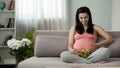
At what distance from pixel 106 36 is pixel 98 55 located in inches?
16.9

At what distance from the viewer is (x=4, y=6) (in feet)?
15.1

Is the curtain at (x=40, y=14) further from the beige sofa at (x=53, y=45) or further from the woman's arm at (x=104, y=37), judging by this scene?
the woman's arm at (x=104, y=37)

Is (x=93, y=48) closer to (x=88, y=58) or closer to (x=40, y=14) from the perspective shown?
(x=88, y=58)

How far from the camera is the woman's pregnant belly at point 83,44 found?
9.75ft

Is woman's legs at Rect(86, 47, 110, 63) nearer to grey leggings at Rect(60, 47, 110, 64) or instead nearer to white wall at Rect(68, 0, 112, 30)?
grey leggings at Rect(60, 47, 110, 64)

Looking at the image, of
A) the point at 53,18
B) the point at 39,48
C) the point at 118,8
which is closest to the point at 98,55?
the point at 39,48

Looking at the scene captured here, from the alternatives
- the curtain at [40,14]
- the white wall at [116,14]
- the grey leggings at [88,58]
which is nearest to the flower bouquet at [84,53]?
the grey leggings at [88,58]

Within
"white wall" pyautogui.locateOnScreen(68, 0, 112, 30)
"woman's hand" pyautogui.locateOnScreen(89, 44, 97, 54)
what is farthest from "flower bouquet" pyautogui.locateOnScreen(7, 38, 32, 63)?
"white wall" pyautogui.locateOnScreen(68, 0, 112, 30)

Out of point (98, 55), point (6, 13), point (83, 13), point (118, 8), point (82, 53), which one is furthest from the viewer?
point (6, 13)

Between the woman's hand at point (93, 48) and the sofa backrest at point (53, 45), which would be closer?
the woman's hand at point (93, 48)

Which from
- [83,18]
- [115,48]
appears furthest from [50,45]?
[115,48]

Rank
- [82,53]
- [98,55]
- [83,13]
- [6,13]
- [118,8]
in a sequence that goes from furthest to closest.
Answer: [6,13] → [118,8] → [83,13] → [82,53] → [98,55]

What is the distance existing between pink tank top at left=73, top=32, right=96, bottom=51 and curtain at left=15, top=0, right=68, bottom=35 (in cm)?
180

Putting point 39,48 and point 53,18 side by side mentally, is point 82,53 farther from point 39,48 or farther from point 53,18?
point 53,18
